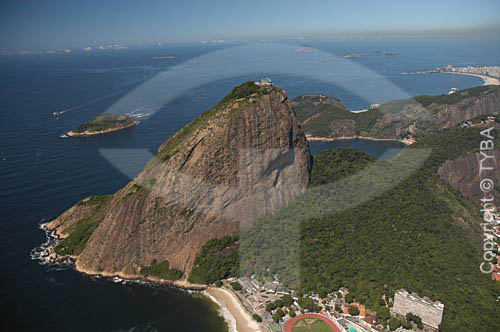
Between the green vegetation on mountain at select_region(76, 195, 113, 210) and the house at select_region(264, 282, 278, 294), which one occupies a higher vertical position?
the green vegetation on mountain at select_region(76, 195, 113, 210)

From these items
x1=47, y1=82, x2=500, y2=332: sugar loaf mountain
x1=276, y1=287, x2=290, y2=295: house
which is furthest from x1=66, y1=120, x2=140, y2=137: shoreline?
x1=276, y1=287, x2=290, y2=295: house

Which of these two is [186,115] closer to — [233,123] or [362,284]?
[233,123]

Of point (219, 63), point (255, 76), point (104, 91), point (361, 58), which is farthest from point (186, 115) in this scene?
point (361, 58)

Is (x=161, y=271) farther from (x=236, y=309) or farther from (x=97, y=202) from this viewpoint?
(x=97, y=202)

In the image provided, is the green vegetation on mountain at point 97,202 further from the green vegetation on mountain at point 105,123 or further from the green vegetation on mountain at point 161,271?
the green vegetation on mountain at point 105,123

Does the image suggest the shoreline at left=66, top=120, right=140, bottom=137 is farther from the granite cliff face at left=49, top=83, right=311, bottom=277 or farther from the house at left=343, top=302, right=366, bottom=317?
the house at left=343, top=302, right=366, bottom=317

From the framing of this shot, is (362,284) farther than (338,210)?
No
